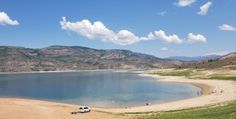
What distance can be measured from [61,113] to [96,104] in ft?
82.9

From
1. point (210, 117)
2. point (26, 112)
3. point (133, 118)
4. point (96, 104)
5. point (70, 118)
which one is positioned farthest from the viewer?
point (96, 104)

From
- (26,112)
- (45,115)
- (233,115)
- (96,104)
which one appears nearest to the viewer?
(233,115)

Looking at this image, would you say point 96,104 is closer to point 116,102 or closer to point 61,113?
point 116,102

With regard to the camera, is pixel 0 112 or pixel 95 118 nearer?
pixel 95 118

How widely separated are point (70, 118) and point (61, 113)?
25.6 ft

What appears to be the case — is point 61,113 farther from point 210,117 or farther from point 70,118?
point 210,117

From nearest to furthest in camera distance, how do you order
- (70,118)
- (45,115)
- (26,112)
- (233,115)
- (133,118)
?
(233,115) < (133,118) < (70,118) < (45,115) < (26,112)

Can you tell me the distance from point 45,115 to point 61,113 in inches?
146

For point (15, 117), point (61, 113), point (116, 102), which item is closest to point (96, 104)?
point (116, 102)

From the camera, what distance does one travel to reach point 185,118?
40094 millimetres

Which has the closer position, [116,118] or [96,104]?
[116,118]

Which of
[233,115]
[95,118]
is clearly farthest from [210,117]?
[95,118]

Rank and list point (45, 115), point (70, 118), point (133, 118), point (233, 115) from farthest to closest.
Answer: point (45, 115), point (70, 118), point (133, 118), point (233, 115)

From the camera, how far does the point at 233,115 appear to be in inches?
1398
